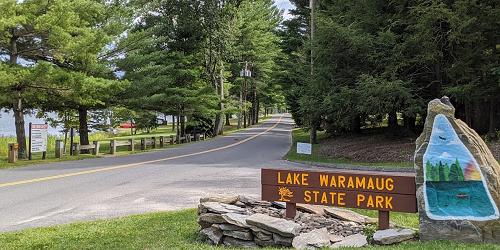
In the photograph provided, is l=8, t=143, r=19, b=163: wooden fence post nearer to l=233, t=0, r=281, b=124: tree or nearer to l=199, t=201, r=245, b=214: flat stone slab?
l=199, t=201, r=245, b=214: flat stone slab

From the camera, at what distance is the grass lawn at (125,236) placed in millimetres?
6621

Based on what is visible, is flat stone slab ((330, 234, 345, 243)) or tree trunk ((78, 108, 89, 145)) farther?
tree trunk ((78, 108, 89, 145))

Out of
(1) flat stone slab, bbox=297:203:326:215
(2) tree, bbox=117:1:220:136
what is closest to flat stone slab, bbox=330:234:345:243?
(1) flat stone slab, bbox=297:203:326:215

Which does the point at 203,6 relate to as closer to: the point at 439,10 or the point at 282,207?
the point at 439,10

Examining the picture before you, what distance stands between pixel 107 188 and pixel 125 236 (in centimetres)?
561

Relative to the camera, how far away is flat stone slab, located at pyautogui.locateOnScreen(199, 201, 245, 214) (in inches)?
285

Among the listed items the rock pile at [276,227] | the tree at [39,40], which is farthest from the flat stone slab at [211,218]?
the tree at [39,40]

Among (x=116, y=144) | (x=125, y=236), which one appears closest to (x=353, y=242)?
(x=125, y=236)

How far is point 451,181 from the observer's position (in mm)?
6363

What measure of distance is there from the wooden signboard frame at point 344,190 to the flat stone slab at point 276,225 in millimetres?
625

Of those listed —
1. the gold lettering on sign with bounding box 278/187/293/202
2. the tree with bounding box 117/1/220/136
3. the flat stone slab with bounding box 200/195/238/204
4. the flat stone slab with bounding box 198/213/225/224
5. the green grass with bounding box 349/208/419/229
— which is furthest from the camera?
the tree with bounding box 117/1/220/136

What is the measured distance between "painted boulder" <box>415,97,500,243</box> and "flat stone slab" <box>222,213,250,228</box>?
2.38 meters

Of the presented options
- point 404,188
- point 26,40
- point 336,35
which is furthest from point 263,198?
point 26,40

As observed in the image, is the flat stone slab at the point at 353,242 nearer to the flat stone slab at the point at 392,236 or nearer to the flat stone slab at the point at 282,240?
the flat stone slab at the point at 392,236
